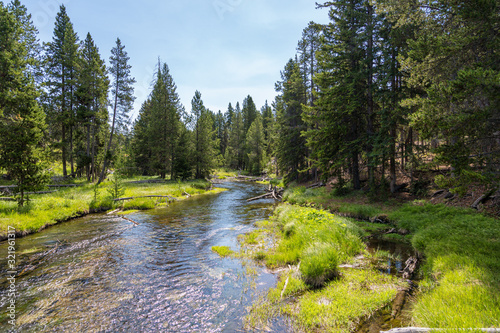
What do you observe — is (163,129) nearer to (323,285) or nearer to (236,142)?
(323,285)

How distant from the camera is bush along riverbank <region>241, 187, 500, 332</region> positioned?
14.4 feet

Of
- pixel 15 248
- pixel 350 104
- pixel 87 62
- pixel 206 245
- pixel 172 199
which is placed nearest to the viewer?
pixel 15 248

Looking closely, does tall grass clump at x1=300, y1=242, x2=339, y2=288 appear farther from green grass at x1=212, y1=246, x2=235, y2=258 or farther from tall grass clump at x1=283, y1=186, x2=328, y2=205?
tall grass clump at x1=283, y1=186, x2=328, y2=205

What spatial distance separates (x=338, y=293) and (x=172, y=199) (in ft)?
69.2

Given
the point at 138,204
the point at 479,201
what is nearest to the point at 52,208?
the point at 138,204

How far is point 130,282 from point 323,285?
598 centimetres

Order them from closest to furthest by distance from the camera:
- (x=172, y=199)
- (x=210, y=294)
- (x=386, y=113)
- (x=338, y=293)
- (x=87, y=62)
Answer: (x=338, y=293), (x=210, y=294), (x=386, y=113), (x=172, y=199), (x=87, y=62)

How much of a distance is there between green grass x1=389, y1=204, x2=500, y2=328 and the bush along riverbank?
0.05 ft

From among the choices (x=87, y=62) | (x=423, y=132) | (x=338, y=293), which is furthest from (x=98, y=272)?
(x=87, y=62)

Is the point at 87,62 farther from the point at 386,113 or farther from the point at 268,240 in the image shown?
the point at 386,113

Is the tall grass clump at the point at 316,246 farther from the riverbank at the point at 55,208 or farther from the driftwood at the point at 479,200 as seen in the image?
the riverbank at the point at 55,208

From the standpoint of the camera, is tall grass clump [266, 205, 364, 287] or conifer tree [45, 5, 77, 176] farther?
conifer tree [45, 5, 77, 176]

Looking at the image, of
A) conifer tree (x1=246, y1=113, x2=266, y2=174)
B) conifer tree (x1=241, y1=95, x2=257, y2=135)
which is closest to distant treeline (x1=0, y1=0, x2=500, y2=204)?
conifer tree (x1=246, y1=113, x2=266, y2=174)

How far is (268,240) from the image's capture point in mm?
10836
